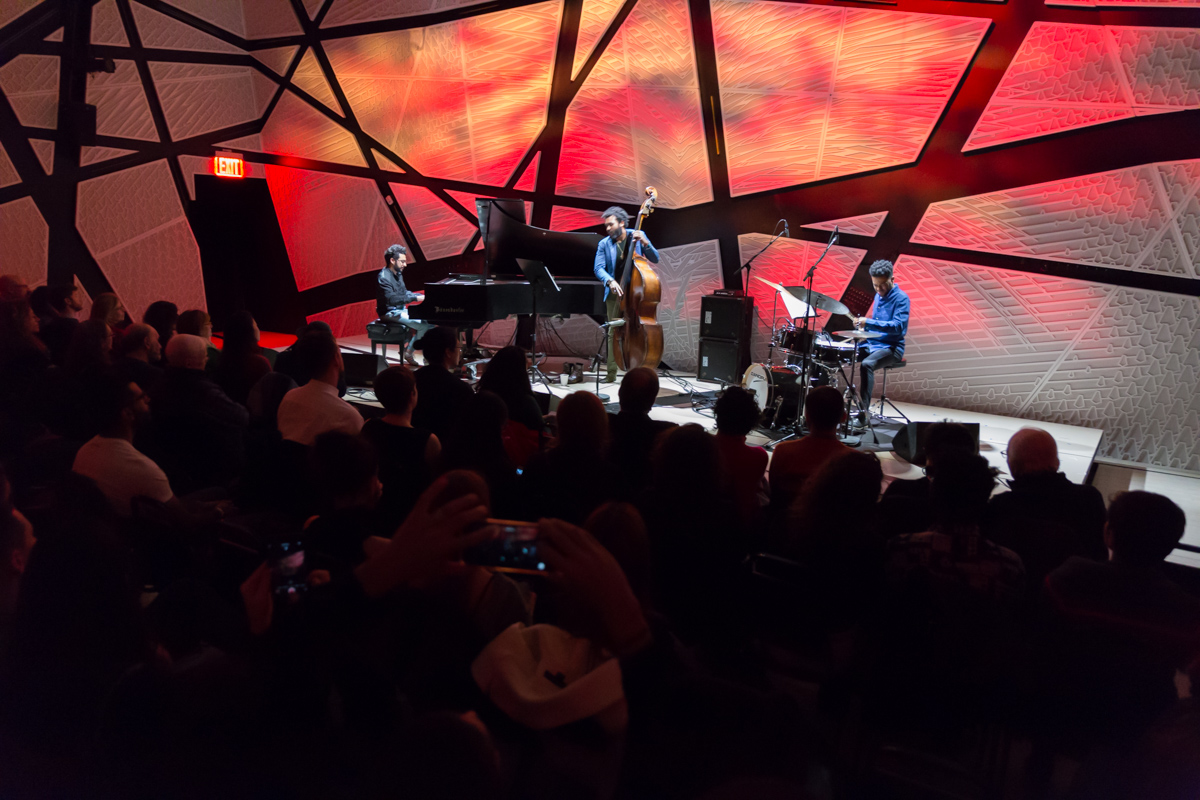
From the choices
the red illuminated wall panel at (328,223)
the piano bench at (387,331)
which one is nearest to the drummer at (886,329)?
the piano bench at (387,331)

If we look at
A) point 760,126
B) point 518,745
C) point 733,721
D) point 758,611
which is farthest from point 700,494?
point 760,126

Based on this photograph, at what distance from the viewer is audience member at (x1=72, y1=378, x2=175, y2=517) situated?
8.27ft

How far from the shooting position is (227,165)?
27.0 feet

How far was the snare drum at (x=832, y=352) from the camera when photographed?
17.7 ft

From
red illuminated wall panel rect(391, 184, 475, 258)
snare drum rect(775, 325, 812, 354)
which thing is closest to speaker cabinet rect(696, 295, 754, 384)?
snare drum rect(775, 325, 812, 354)

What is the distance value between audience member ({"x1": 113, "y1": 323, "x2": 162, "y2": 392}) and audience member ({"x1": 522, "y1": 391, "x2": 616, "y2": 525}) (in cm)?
194

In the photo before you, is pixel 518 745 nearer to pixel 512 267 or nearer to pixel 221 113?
pixel 512 267

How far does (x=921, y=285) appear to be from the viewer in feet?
21.8

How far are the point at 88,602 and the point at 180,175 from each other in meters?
7.83

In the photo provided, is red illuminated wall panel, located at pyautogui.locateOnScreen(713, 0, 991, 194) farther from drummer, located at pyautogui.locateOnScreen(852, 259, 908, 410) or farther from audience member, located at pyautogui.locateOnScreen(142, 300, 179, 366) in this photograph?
audience member, located at pyautogui.locateOnScreen(142, 300, 179, 366)

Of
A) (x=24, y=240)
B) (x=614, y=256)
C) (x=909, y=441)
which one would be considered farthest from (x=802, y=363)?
(x=24, y=240)

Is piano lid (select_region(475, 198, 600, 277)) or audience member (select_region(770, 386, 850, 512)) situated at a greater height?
piano lid (select_region(475, 198, 600, 277))

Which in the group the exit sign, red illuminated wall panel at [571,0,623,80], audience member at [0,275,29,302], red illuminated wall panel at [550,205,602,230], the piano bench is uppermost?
red illuminated wall panel at [571,0,623,80]

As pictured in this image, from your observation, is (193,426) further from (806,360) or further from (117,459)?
(806,360)
